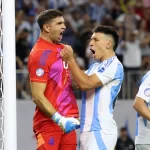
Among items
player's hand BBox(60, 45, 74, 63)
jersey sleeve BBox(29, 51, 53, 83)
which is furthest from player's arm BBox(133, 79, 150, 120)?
jersey sleeve BBox(29, 51, 53, 83)

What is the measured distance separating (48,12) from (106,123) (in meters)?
1.21

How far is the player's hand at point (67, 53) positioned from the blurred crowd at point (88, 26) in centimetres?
530

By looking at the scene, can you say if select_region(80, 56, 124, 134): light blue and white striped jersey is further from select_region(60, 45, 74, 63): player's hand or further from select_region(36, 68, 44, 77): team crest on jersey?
select_region(36, 68, 44, 77): team crest on jersey

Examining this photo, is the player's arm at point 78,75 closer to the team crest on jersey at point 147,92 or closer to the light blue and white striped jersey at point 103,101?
the light blue and white striped jersey at point 103,101

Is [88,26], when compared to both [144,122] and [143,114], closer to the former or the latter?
[144,122]

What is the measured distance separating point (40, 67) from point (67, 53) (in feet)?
0.95

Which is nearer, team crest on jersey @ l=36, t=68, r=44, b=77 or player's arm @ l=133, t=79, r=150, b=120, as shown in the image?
team crest on jersey @ l=36, t=68, r=44, b=77

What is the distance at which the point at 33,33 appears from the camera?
1309 centimetres

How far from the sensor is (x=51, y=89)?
6875mm

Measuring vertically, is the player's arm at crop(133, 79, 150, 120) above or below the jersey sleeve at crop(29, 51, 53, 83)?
below

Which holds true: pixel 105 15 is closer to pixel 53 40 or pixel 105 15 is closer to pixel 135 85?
pixel 135 85

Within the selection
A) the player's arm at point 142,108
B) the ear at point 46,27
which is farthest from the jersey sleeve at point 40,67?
the player's arm at point 142,108

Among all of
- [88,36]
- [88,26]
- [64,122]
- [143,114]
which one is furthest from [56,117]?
[88,26]

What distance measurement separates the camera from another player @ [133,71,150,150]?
7.03 metres
